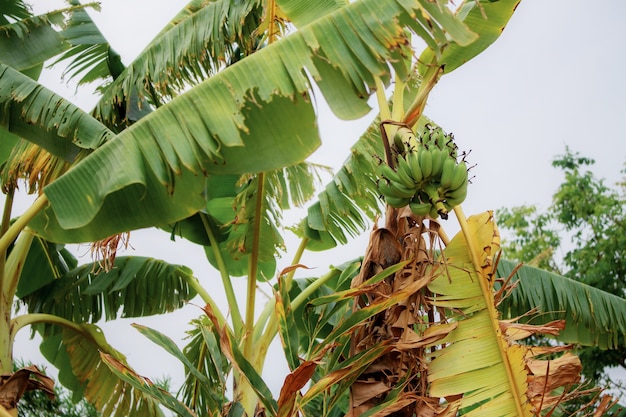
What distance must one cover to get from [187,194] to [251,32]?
1.82m

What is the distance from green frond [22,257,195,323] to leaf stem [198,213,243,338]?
0.77ft

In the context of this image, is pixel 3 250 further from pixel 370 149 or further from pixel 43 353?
pixel 370 149

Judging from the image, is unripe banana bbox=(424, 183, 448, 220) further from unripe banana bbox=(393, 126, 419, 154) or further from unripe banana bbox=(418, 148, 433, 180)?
unripe banana bbox=(393, 126, 419, 154)

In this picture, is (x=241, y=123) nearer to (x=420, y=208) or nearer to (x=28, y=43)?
(x=420, y=208)

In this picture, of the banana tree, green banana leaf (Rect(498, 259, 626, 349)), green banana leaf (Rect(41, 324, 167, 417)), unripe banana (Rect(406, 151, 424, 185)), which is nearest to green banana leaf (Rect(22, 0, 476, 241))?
the banana tree

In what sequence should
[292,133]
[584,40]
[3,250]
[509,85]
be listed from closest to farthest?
[292,133] → [3,250] → [509,85] → [584,40]

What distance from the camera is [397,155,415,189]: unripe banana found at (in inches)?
116

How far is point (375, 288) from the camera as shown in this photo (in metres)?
2.99

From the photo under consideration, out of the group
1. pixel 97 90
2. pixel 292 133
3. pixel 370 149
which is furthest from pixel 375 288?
pixel 97 90

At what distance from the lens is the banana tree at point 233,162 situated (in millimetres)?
2893

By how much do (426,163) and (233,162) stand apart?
0.80 metres

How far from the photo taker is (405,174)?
296 cm

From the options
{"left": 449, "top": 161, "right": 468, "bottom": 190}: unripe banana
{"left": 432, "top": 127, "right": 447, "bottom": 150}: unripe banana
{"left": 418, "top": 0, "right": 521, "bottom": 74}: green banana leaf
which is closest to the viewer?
{"left": 449, "top": 161, "right": 468, "bottom": 190}: unripe banana

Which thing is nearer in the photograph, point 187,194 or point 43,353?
point 187,194
